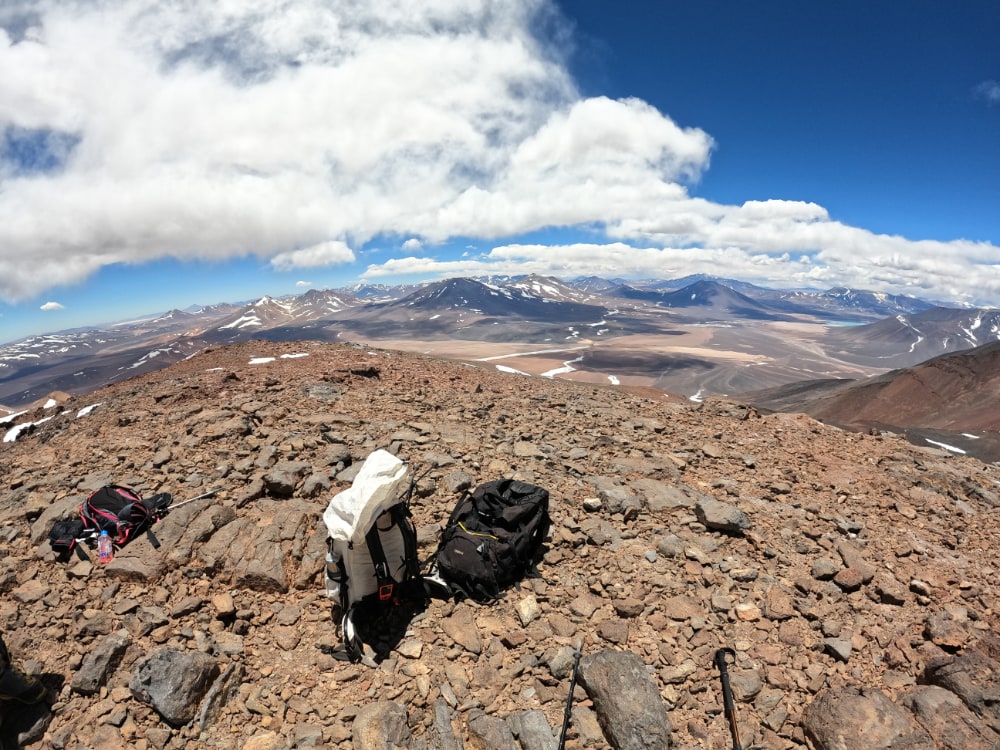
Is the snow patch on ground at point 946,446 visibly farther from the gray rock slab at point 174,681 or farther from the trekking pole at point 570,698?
the gray rock slab at point 174,681

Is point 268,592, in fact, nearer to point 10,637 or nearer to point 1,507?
point 10,637

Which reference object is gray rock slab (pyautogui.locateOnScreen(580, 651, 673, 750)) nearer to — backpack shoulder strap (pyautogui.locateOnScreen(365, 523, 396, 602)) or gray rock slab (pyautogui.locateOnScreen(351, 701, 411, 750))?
gray rock slab (pyautogui.locateOnScreen(351, 701, 411, 750))

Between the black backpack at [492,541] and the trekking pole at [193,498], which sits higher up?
the black backpack at [492,541]

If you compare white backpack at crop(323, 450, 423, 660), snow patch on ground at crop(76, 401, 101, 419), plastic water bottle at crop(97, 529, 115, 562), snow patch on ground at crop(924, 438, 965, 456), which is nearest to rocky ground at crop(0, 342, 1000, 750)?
plastic water bottle at crop(97, 529, 115, 562)

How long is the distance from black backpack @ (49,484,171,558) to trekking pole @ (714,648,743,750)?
22.4ft

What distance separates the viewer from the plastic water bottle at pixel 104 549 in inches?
213

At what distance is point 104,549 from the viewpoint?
5.45m

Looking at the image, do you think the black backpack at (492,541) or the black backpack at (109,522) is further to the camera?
the black backpack at (109,522)

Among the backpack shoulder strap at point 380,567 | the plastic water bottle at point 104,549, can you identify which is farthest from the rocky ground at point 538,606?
the backpack shoulder strap at point 380,567

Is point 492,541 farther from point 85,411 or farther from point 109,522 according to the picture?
point 85,411

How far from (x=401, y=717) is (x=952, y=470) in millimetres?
11784

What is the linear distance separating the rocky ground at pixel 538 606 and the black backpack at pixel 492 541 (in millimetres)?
228

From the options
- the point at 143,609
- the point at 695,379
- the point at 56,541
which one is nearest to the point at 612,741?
the point at 143,609

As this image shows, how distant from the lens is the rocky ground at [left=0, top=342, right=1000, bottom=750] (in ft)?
13.0
